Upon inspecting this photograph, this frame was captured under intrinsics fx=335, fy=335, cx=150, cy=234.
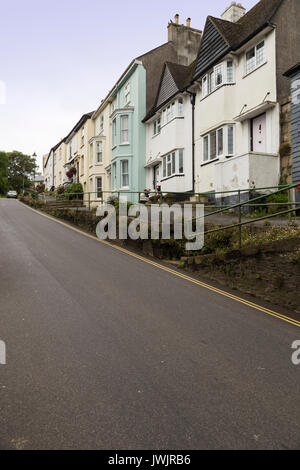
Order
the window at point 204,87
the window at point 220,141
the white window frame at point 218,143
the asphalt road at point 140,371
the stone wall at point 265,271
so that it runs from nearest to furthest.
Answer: the asphalt road at point 140,371 < the stone wall at point 265,271 < the white window frame at point 218,143 < the window at point 220,141 < the window at point 204,87

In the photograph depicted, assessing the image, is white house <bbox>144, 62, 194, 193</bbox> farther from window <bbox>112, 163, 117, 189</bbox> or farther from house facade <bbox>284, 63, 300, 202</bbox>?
house facade <bbox>284, 63, 300, 202</bbox>

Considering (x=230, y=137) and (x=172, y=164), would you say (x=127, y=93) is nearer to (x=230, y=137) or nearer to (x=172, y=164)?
(x=172, y=164)

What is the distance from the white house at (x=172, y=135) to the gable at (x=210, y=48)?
1.86 metres

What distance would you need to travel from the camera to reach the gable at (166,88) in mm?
22861

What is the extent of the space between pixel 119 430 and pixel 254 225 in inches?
330

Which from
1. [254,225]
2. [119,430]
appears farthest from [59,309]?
[254,225]

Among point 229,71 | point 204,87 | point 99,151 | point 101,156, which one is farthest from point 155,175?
point 99,151

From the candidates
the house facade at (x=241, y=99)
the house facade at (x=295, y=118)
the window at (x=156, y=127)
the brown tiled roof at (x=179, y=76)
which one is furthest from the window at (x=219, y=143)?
the window at (x=156, y=127)

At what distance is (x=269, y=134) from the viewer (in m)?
15.0

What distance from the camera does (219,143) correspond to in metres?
17.7

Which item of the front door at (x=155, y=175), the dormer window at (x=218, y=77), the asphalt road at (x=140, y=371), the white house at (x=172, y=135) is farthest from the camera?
the front door at (x=155, y=175)

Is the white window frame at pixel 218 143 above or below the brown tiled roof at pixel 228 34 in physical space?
below

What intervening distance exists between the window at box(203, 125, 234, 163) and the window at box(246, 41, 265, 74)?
9.36 feet

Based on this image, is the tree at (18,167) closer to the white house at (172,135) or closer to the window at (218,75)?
the white house at (172,135)
